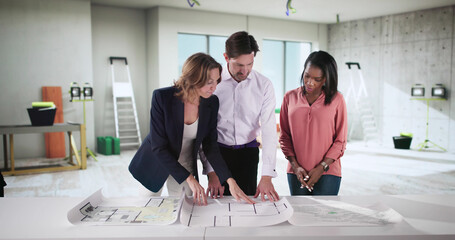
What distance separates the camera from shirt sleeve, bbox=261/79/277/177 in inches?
70.7

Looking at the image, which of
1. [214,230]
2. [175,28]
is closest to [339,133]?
[214,230]

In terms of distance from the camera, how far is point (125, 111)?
805 cm

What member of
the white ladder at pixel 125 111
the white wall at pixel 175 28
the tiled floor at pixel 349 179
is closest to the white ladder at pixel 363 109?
the tiled floor at pixel 349 179

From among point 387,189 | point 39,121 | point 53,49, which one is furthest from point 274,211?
point 53,49

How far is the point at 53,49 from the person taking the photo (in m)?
6.94

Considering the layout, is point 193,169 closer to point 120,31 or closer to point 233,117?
point 233,117

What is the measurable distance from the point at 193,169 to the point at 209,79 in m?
0.54

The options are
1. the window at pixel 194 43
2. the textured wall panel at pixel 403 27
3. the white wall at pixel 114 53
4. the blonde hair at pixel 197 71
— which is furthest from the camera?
the window at pixel 194 43

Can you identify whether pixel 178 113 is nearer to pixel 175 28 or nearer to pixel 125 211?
pixel 125 211

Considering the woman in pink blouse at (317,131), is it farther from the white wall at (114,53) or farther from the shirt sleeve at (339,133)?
the white wall at (114,53)

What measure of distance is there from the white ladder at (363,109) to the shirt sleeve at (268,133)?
7133 mm

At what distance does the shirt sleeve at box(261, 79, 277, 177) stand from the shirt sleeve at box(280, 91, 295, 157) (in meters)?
0.13

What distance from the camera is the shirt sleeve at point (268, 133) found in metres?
1.80

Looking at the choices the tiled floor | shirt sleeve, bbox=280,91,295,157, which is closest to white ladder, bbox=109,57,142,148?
the tiled floor
